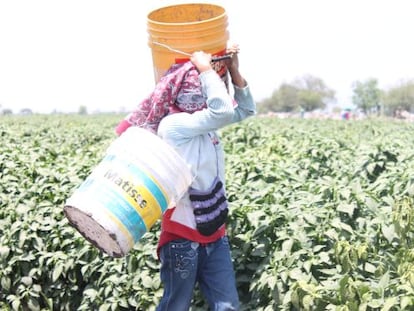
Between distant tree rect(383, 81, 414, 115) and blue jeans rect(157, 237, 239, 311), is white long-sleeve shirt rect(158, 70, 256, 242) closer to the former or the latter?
blue jeans rect(157, 237, 239, 311)

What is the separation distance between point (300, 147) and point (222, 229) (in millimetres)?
2743

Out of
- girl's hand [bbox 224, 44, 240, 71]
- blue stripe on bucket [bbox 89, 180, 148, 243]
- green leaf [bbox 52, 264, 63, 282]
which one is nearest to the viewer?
blue stripe on bucket [bbox 89, 180, 148, 243]

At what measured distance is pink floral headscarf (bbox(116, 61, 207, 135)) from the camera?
292 cm

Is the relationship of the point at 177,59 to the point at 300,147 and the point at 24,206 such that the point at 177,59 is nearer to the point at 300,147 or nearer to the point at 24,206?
the point at 24,206

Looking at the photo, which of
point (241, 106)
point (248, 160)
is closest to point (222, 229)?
point (241, 106)

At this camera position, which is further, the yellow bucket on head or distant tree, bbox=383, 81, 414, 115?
distant tree, bbox=383, 81, 414, 115

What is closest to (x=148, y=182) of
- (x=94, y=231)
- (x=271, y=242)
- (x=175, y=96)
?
(x=94, y=231)

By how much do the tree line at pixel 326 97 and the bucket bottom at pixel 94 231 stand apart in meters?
65.5

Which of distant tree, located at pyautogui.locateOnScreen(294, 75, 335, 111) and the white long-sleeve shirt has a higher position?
the white long-sleeve shirt

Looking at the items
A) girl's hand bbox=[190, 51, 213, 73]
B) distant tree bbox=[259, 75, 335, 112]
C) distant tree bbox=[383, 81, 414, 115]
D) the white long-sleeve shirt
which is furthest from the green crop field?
distant tree bbox=[259, 75, 335, 112]

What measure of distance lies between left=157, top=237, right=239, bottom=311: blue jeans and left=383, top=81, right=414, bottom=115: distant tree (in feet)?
236

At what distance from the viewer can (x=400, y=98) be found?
75.4 m

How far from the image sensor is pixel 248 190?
12.8 feet

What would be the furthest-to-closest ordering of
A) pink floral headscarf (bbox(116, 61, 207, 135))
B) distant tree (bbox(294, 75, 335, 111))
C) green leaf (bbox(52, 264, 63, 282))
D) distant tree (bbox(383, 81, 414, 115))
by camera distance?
distant tree (bbox(294, 75, 335, 111))
distant tree (bbox(383, 81, 414, 115))
green leaf (bbox(52, 264, 63, 282))
pink floral headscarf (bbox(116, 61, 207, 135))
